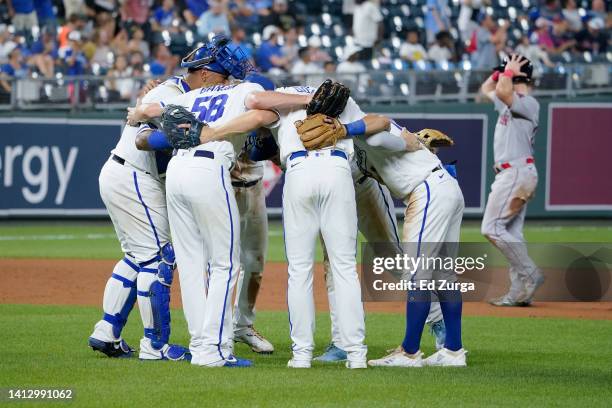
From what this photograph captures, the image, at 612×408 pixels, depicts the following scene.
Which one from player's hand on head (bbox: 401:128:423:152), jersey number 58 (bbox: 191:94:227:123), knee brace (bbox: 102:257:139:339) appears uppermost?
jersey number 58 (bbox: 191:94:227:123)

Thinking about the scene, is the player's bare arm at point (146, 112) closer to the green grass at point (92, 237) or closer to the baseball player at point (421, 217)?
the baseball player at point (421, 217)

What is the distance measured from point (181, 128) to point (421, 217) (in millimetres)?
1665

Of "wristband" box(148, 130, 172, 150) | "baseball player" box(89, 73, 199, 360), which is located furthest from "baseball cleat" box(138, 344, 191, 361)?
"wristband" box(148, 130, 172, 150)

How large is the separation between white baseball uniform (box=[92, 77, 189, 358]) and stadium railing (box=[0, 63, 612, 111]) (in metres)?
9.57

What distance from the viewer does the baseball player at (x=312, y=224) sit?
6.99m

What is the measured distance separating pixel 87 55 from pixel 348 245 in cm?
1255

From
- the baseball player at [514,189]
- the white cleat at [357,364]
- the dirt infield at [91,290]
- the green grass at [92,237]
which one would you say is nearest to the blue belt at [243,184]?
the white cleat at [357,364]

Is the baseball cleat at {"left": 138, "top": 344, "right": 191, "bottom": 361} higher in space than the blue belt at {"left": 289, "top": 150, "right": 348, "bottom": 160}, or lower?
lower

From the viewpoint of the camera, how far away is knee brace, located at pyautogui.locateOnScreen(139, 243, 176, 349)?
7453mm

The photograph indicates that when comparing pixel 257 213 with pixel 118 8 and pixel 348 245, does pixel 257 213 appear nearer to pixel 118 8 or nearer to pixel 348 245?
pixel 348 245

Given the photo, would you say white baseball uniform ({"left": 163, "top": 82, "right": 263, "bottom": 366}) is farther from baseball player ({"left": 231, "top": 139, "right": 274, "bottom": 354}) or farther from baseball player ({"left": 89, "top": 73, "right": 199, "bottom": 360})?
baseball player ({"left": 231, "top": 139, "right": 274, "bottom": 354})

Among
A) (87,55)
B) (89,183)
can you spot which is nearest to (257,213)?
(89,183)

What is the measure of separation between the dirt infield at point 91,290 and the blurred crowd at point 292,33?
13.8ft

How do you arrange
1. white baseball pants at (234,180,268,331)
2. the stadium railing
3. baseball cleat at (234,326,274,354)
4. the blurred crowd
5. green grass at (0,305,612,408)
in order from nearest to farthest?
green grass at (0,305,612,408)
baseball cleat at (234,326,274,354)
white baseball pants at (234,180,268,331)
the stadium railing
the blurred crowd
